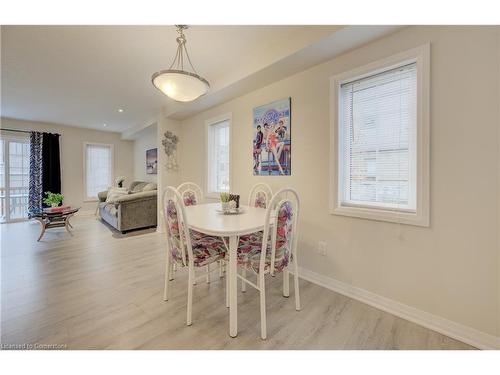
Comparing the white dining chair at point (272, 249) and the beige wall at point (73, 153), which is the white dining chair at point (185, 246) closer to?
the white dining chair at point (272, 249)

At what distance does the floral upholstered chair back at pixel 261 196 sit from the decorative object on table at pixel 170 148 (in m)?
2.27

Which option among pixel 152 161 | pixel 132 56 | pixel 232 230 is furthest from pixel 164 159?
pixel 232 230

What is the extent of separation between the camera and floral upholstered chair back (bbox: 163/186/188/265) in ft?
5.43

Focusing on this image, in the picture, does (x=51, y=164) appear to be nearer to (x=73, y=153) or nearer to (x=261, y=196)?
(x=73, y=153)

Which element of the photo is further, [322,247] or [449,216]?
[322,247]

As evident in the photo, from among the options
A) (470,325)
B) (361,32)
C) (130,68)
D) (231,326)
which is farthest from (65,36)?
(470,325)

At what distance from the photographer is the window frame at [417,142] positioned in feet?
5.26

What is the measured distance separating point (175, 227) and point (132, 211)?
3188mm

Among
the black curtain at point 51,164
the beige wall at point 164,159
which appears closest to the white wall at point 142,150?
the black curtain at point 51,164

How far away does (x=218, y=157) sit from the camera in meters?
3.81

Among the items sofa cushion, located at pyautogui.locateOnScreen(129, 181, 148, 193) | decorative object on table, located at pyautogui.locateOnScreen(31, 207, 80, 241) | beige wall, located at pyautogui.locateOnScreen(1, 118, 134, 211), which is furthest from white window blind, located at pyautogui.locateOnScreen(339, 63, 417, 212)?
beige wall, located at pyautogui.locateOnScreen(1, 118, 134, 211)

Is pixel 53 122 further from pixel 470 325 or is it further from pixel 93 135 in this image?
pixel 470 325

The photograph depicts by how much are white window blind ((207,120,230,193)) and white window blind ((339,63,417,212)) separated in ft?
6.38

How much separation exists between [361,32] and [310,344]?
231 cm
